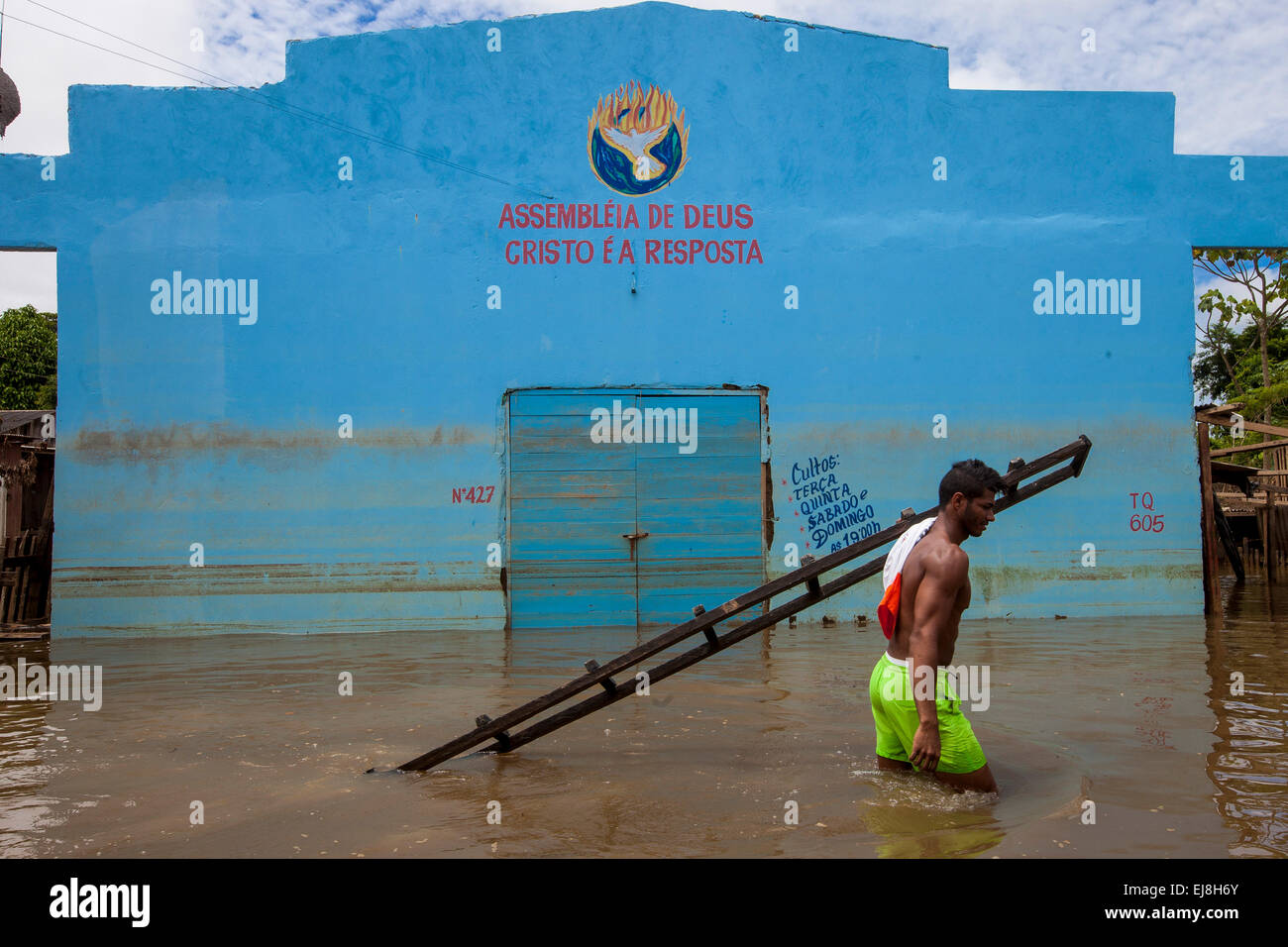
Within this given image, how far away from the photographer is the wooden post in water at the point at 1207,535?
11820 millimetres

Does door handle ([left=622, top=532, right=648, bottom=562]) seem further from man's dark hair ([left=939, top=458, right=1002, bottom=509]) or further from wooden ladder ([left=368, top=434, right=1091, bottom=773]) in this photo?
man's dark hair ([left=939, top=458, right=1002, bottom=509])

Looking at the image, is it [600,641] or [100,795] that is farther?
[600,641]

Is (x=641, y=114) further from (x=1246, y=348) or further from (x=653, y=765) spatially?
(x=1246, y=348)

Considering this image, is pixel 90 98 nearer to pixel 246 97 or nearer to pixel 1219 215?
pixel 246 97

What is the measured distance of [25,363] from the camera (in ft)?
101

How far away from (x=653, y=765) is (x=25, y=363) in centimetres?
3244

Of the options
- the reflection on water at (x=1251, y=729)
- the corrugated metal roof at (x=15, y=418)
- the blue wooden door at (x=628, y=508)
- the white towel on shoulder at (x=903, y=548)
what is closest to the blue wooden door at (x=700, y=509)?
the blue wooden door at (x=628, y=508)

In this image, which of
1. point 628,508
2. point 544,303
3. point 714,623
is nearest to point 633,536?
point 628,508

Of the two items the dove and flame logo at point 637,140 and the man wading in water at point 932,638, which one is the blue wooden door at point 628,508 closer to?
the dove and flame logo at point 637,140

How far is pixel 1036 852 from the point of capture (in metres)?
3.65

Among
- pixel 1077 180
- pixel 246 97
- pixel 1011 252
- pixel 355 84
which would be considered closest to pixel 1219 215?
pixel 1077 180

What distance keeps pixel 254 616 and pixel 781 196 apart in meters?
7.68

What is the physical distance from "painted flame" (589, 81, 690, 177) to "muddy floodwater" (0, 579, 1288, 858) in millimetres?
6126

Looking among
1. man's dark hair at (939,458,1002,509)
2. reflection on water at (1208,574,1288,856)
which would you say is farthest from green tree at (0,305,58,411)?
Answer: man's dark hair at (939,458,1002,509)
